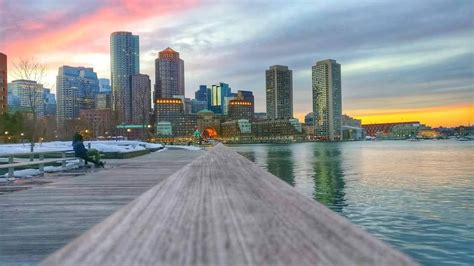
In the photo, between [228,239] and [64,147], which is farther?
[64,147]

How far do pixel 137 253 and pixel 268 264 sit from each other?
0.49 metres

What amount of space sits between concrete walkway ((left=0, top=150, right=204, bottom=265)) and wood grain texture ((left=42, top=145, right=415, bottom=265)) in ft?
10.9

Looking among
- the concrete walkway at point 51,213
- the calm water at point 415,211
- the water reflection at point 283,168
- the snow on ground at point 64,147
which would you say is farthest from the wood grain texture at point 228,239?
the water reflection at point 283,168

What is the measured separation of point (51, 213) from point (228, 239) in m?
6.54

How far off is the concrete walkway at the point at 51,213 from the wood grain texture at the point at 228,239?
3330 millimetres

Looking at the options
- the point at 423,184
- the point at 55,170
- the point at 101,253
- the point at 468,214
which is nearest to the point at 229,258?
the point at 101,253

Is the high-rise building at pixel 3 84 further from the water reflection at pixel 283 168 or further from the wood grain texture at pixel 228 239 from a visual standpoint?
the wood grain texture at pixel 228 239

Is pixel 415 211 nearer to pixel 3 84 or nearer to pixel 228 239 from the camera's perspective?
pixel 228 239

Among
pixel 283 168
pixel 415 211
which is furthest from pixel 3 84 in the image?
pixel 415 211

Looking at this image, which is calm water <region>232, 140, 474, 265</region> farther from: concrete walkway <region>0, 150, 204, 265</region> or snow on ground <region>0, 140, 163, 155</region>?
snow on ground <region>0, 140, 163, 155</region>

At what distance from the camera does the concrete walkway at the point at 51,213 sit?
517 cm

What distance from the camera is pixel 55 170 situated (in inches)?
673

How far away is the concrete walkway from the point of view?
5.17 meters

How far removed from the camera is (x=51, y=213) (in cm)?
727
